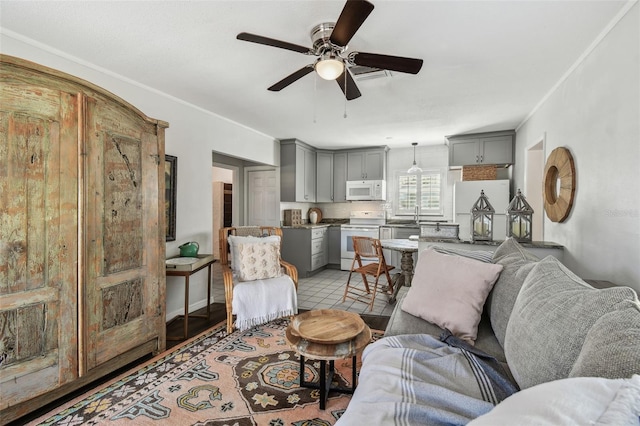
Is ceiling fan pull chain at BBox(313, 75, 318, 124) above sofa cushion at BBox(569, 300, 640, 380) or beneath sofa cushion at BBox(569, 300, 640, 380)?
above

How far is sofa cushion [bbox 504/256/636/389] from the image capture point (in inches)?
37.5

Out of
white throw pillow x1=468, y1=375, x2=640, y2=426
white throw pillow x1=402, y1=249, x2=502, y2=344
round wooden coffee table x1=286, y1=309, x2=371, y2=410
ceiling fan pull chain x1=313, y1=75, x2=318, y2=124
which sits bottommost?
round wooden coffee table x1=286, y1=309, x2=371, y2=410

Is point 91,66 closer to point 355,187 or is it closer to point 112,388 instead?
point 112,388

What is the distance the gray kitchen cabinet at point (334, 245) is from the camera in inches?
238

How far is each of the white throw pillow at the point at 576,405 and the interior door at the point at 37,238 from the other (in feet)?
7.36

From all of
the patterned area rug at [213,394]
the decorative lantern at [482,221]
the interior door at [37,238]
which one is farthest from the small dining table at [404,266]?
the interior door at [37,238]

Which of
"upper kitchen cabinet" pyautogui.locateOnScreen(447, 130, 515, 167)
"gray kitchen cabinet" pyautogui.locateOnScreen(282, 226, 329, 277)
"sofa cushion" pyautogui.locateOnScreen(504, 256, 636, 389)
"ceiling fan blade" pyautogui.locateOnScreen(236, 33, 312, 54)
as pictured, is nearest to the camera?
"sofa cushion" pyautogui.locateOnScreen(504, 256, 636, 389)

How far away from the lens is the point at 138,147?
2.31m

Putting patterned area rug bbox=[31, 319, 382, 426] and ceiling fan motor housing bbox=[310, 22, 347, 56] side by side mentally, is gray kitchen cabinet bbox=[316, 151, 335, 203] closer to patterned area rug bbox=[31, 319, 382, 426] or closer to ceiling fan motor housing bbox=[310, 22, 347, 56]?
patterned area rug bbox=[31, 319, 382, 426]

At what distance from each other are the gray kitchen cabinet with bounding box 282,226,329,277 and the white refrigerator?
7.98 feet

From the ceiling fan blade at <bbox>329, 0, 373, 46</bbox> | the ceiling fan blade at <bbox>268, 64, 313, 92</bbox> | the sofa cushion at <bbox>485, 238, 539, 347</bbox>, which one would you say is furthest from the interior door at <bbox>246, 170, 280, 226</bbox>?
the sofa cushion at <bbox>485, 238, 539, 347</bbox>

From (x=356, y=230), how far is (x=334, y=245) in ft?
1.94

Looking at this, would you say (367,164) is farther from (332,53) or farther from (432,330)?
(432,330)

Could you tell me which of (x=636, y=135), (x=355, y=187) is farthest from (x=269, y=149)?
(x=636, y=135)
